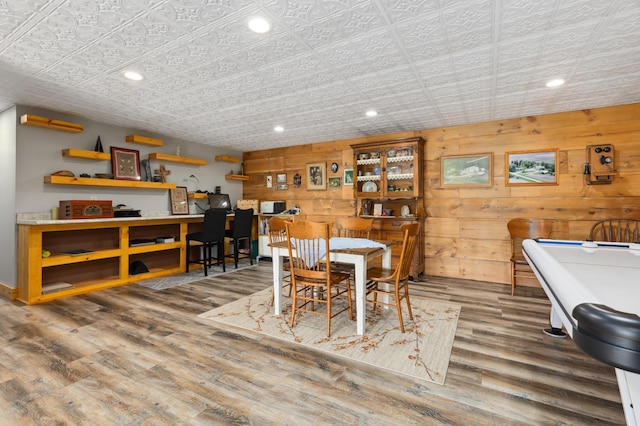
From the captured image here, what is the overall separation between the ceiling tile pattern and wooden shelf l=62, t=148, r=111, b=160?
1.64 ft

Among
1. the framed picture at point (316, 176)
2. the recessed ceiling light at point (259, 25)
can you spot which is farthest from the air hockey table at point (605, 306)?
the framed picture at point (316, 176)

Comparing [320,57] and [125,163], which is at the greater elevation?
[320,57]

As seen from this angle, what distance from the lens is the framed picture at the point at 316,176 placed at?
5.94m

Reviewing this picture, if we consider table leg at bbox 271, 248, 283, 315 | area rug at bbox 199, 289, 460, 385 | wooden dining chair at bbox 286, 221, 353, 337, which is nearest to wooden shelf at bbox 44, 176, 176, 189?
area rug at bbox 199, 289, 460, 385

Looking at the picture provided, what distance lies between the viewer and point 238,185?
698 cm

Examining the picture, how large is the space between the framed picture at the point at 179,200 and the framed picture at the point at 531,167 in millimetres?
5232

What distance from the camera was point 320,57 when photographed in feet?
8.43

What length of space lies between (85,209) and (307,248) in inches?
126

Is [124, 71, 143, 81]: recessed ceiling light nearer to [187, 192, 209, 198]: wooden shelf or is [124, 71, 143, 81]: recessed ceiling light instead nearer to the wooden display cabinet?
[187, 192, 209, 198]: wooden shelf

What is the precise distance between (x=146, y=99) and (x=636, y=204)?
590 cm

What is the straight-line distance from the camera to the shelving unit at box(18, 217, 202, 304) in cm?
362

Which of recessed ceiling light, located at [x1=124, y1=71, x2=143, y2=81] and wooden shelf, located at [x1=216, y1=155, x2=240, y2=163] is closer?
recessed ceiling light, located at [x1=124, y1=71, x2=143, y2=81]

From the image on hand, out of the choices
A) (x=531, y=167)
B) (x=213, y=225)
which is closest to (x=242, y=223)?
(x=213, y=225)

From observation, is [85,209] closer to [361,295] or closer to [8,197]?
[8,197]
